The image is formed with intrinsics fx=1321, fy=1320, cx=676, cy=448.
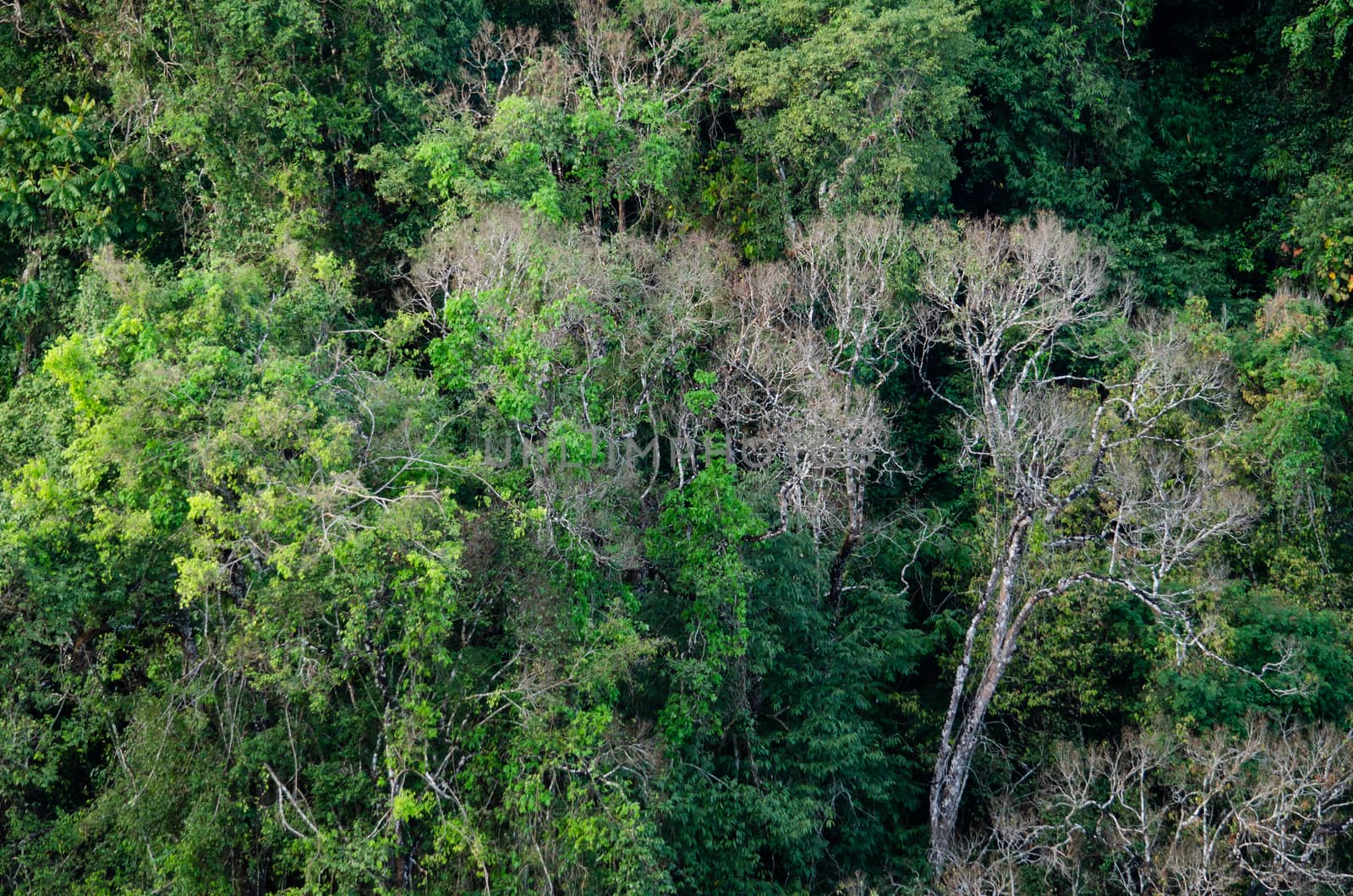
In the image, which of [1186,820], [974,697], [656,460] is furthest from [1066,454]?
[656,460]

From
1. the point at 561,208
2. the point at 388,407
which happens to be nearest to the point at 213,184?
the point at 561,208

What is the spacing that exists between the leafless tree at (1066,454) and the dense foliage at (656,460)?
0.12 metres

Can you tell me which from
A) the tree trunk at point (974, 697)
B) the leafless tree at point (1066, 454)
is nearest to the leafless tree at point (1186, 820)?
the tree trunk at point (974, 697)

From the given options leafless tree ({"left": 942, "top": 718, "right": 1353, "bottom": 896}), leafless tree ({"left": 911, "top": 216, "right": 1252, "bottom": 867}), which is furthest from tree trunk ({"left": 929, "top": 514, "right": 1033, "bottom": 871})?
leafless tree ({"left": 942, "top": 718, "right": 1353, "bottom": 896})

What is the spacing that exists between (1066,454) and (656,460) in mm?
5221

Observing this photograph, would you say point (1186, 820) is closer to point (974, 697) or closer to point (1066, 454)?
point (974, 697)

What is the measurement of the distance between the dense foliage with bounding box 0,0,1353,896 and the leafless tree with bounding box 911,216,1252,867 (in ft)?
0.38

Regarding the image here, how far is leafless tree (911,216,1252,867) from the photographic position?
635 inches

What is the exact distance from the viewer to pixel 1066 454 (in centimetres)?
1675

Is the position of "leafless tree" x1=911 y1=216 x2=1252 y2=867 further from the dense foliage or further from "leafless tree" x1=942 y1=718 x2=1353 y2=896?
"leafless tree" x1=942 y1=718 x2=1353 y2=896

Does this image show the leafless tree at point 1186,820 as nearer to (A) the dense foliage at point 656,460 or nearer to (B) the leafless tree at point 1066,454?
(A) the dense foliage at point 656,460

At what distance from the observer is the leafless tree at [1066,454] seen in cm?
1612

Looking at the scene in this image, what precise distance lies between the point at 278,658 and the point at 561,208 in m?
8.36

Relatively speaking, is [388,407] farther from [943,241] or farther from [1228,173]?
[1228,173]
